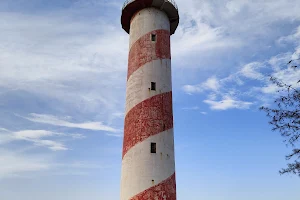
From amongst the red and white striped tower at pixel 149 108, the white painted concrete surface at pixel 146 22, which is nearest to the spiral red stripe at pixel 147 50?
the red and white striped tower at pixel 149 108

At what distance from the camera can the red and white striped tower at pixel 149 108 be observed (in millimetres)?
11047

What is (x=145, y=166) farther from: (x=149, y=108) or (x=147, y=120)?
(x=149, y=108)

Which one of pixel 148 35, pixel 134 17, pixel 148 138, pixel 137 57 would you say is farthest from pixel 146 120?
pixel 134 17

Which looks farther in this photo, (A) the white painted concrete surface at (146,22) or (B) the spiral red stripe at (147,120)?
(A) the white painted concrete surface at (146,22)

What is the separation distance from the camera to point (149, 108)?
12.0 m

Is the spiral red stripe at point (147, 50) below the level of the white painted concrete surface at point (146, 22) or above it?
below

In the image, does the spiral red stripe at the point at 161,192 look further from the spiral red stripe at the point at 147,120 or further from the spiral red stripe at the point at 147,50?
the spiral red stripe at the point at 147,50

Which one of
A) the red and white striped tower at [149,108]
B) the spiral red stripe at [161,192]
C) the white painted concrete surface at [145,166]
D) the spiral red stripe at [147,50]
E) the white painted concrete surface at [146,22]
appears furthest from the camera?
the white painted concrete surface at [146,22]

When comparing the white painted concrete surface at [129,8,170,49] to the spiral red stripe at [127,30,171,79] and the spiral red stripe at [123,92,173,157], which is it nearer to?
the spiral red stripe at [127,30,171,79]

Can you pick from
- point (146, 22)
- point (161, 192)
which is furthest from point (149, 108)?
point (146, 22)

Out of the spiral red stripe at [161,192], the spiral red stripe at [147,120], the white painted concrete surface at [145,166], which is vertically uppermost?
the spiral red stripe at [147,120]

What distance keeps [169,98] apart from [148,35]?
3239 millimetres

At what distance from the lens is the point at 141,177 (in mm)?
10961

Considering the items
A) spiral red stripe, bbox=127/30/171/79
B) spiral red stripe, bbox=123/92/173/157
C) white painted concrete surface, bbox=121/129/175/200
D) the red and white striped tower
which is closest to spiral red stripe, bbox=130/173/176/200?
the red and white striped tower
